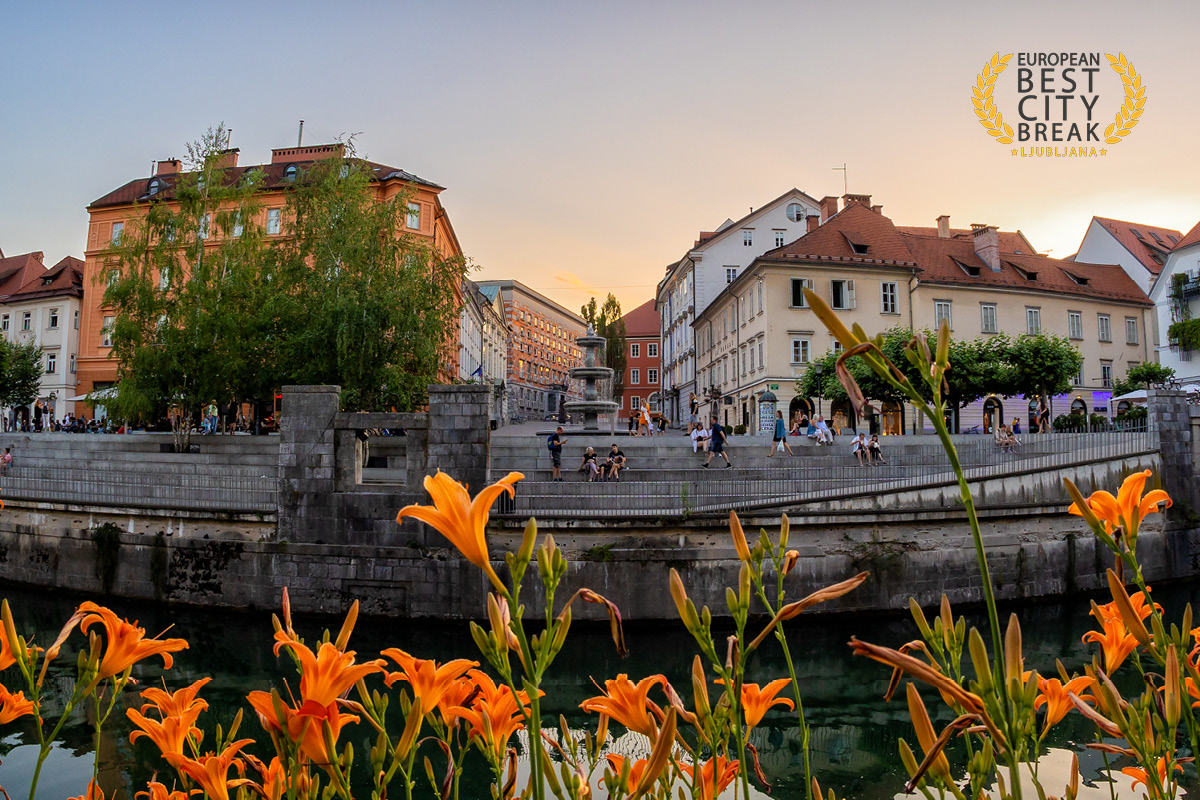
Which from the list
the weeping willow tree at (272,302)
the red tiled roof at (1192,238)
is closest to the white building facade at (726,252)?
the red tiled roof at (1192,238)

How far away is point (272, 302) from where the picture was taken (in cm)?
2425

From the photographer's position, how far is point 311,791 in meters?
1.62

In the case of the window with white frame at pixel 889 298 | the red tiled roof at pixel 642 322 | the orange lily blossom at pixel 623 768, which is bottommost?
the orange lily blossom at pixel 623 768

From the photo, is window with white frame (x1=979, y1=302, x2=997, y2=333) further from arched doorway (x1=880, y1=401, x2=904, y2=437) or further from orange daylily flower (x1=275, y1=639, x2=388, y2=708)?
orange daylily flower (x1=275, y1=639, x2=388, y2=708)

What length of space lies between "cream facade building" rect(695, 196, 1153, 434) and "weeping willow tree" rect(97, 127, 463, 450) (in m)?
20.0

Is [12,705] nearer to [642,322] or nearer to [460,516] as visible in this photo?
[460,516]

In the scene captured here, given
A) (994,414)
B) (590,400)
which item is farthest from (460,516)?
(994,414)

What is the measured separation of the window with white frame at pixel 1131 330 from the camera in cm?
4397

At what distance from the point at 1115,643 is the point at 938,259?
44.9 m

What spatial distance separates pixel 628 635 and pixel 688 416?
47709 mm

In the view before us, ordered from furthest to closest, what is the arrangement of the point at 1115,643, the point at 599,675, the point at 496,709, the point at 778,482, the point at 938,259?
the point at 938,259 → the point at 778,482 → the point at 599,675 → the point at 1115,643 → the point at 496,709

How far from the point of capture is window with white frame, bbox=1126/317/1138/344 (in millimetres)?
43969

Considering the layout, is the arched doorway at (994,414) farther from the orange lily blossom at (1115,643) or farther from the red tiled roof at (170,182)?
the orange lily blossom at (1115,643)

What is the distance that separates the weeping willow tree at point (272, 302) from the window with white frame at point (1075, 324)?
3608cm
